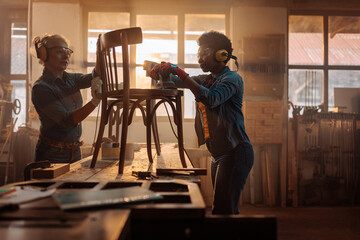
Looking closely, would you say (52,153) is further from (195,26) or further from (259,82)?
(195,26)

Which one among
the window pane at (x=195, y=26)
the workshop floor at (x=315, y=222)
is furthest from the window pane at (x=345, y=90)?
the window pane at (x=195, y=26)

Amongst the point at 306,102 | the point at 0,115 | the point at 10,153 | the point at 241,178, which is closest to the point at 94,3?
the point at 0,115

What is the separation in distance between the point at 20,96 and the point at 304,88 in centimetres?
490

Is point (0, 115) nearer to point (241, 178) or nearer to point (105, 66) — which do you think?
point (105, 66)

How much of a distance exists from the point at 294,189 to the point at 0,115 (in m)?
4.88


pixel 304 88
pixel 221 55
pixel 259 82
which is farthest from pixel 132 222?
pixel 304 88

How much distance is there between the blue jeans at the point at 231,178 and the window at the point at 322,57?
151 inches

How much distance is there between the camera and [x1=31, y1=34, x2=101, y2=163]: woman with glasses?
2.22m

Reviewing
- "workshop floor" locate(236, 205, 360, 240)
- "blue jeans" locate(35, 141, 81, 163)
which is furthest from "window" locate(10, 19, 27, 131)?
"workshop floor" locate(236, 205, 360, 240)

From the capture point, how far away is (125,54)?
71.9 inches

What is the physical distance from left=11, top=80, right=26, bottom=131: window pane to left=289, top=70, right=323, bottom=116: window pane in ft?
15.1

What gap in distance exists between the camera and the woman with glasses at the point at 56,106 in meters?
2.22

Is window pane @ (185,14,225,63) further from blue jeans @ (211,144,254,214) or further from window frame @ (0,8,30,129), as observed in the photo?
blue jeans @ (211,144,254,214)

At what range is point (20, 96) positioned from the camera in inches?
212
